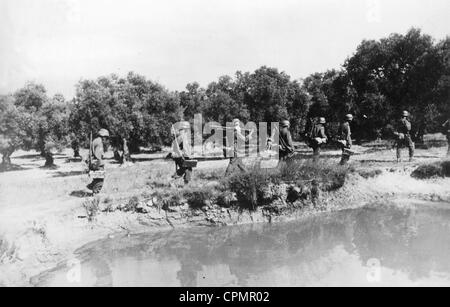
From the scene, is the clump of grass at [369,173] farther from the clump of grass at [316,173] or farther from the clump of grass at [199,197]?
the clump of grass at [199,197]

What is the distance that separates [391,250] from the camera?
8539 millimetres

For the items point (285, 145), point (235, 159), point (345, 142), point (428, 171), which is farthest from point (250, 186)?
point (428, 171)

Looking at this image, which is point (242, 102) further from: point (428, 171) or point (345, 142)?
point (428, 171)

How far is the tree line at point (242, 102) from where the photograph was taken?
18703 millimetres

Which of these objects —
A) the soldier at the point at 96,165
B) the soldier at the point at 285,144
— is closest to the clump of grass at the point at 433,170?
the soldier at the point at 285,144

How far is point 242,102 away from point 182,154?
1391cm

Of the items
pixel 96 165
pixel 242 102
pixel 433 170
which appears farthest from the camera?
pixel 242 102

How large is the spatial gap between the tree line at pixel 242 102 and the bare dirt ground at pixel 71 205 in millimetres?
4341

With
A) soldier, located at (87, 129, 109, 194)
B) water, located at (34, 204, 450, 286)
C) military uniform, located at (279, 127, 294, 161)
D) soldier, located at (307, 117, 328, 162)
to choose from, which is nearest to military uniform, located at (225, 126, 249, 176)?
military uniform, located at (279, 127, 294, 161)

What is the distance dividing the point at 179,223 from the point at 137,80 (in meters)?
14.6

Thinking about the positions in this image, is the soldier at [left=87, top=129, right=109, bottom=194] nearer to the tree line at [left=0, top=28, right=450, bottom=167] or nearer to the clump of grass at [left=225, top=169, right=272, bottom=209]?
the clump of grass at [left=225, top=169, right=272, bottom=209]

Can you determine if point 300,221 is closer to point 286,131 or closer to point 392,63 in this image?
point 286,131

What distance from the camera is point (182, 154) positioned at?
475 inches
